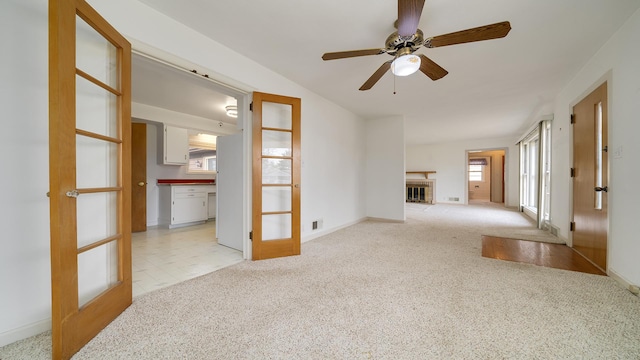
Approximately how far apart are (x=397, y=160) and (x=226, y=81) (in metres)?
3.85

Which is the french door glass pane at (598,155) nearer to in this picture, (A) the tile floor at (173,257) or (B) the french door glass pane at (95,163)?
(A) the tile floor at (173,257)

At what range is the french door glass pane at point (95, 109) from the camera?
1471mm

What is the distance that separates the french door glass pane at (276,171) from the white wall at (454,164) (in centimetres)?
753

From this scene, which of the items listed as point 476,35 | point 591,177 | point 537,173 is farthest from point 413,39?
point 537,173

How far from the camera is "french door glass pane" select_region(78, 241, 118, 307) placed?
58.5 inches

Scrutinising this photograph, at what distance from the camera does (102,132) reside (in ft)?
5.25

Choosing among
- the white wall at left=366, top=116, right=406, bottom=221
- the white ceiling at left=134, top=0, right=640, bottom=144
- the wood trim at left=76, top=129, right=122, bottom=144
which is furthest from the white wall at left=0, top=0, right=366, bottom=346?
the white wall at left=366, top=116, right=406, bottom=221

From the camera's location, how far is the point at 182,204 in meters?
4.65

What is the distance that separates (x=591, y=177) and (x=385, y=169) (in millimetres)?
3074

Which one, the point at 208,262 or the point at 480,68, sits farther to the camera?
the point at 480,68

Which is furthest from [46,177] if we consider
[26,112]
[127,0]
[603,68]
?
[603,68]

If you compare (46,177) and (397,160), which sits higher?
(397,160)

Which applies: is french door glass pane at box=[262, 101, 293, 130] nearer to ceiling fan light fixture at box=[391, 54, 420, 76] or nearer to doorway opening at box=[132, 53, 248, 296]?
doorway opening at box=[132, 53, 248, 296]

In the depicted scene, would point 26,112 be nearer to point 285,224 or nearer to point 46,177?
point 46,177
